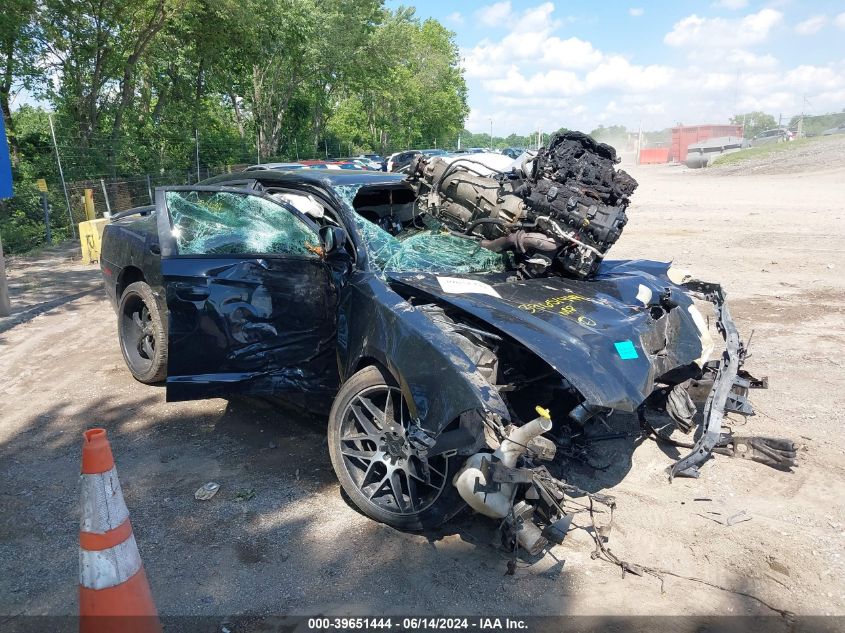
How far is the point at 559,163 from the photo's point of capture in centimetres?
448

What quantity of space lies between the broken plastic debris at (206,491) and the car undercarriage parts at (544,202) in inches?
91.1

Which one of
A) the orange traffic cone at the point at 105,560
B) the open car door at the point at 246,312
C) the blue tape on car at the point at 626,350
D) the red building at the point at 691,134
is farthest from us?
the red building at the point at 691,134

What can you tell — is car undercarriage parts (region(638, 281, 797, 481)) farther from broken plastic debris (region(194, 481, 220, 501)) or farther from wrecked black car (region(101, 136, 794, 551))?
broken plastic debris (region(194, 481, 220, 501))

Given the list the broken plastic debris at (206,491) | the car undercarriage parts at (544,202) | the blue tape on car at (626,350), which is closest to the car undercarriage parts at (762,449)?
the blue tape on car at (626,350)

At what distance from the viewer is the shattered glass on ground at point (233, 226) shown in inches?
162

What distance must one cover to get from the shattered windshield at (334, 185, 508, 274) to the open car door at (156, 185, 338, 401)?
1.07ft

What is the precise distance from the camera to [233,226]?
4.29 meters

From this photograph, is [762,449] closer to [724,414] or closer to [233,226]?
[724,414]

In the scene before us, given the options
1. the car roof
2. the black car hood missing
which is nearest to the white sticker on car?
the black car hood missing

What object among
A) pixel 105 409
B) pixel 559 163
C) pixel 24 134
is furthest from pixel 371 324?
pixel 24 134

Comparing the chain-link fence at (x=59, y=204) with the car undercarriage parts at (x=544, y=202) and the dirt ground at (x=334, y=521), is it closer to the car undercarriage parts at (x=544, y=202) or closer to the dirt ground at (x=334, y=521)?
the dirt ground at (x=334, y=521)

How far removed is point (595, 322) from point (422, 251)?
4.09ft

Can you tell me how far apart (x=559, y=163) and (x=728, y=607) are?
9.68ft

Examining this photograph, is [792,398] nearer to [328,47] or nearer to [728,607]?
[728,607]
